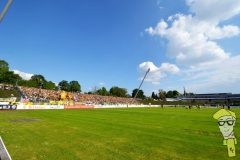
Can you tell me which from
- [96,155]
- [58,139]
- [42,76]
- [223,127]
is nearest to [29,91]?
[58,139]

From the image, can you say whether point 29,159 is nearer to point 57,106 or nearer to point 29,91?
point 57,106

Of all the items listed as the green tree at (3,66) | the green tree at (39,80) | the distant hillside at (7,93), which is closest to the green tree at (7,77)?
the green tree at (3,66)

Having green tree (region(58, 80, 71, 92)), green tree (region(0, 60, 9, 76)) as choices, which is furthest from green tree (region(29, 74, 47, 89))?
green tree (region(0, 60, 9, 76))

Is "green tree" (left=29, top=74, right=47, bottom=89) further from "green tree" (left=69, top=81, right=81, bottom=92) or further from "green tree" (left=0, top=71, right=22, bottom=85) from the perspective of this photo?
"green tree" (left=0, top=71, right=22, bottom=85)

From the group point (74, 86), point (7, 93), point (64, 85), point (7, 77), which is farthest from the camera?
point (74, 86)

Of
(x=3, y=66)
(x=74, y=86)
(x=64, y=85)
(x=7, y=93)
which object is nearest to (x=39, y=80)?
(x=64, y=85)

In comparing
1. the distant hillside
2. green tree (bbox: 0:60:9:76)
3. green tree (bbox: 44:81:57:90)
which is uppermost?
green tree (bbox: 0:60:9:76)

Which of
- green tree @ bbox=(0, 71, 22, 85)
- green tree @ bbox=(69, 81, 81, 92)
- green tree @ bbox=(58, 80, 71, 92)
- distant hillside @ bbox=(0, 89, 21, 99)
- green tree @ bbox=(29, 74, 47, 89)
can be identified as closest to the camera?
distant hillside @ bbox=(0, 89, 21, 99)

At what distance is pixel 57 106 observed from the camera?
48.7 meters

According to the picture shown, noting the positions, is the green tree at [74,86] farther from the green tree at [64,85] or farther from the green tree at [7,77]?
the green tree at [7,77]

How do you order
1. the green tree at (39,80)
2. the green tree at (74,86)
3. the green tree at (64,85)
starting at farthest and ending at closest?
the green tree at (74,86) → the green tree at (64,85) → the green tree at (39,80)

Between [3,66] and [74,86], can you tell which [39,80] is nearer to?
[74,86]

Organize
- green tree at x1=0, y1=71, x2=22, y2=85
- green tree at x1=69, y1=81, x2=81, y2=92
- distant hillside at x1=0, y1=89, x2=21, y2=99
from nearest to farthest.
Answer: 1. distant hillside at x1=0, y1=89, x2=21, y2=99
2. green tree at x1=0, y1=71, x2=22, y2=85
3. green tree at x1=69, y1=81, x2=81, y2=92

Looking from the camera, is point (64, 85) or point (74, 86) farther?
point (74, 86)
